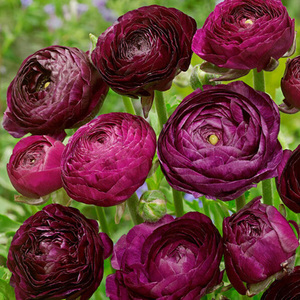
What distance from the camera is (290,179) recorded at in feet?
1.16

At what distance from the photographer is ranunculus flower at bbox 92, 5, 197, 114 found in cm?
37

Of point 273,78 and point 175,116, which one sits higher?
point 175,116

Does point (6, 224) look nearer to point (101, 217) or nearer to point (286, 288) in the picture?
point (101, 217)

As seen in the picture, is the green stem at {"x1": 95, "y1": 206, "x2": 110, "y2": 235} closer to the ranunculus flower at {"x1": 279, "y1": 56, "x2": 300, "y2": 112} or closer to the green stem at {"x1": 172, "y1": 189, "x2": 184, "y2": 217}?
the green stem at {"x1": 172, "y1": 189, "x2": 184, "y2": 217}

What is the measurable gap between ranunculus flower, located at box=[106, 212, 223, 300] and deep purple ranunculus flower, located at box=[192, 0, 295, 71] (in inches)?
4.3

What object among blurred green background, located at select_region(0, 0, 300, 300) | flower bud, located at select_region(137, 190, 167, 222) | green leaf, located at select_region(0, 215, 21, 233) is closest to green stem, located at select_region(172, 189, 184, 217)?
flower bud, located at select_region(137, 190, 167, 222)

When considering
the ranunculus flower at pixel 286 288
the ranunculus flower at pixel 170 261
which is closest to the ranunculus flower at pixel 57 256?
the ranunculus flower at pixel 170 261

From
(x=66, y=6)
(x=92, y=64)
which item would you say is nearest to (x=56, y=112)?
(x=92, y=64)

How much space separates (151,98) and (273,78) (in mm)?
715

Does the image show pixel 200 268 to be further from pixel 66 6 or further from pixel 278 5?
pixel 66 6

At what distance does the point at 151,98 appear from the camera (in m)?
0.40

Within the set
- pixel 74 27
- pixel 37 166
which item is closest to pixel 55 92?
pixel 37 166

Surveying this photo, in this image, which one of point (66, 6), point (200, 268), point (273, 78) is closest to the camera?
point (200, 268)

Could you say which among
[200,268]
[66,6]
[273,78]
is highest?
[200,268]
